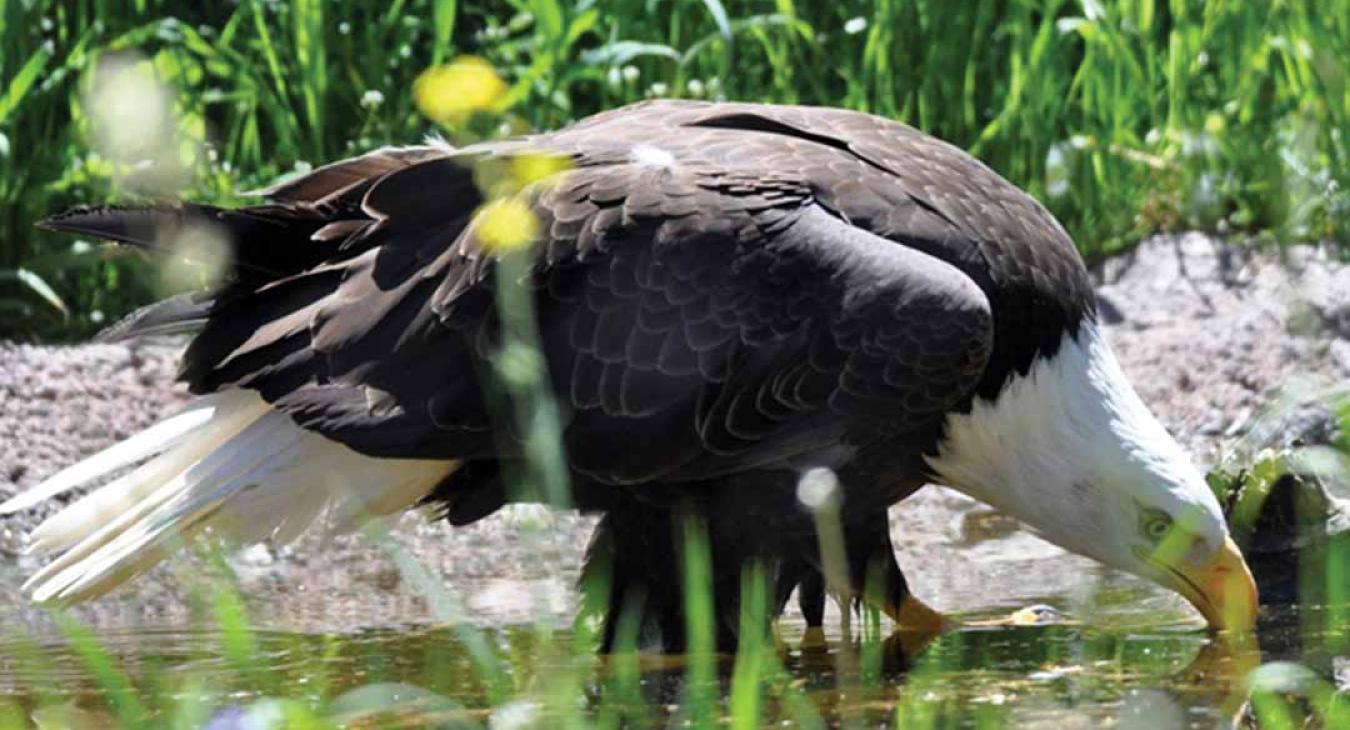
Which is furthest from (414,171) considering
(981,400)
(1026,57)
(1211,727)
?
(1026,57)

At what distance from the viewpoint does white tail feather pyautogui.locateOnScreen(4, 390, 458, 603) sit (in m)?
4.61

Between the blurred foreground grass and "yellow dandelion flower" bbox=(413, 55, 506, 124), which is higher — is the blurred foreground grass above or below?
above

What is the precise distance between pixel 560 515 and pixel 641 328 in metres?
1.26

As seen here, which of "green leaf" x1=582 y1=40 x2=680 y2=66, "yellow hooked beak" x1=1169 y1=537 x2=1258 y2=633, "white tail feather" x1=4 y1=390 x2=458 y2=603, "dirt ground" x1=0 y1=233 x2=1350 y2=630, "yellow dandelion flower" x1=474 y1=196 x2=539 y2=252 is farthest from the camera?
"green leaf" x1=582 y1=40 x2=680 y2=66

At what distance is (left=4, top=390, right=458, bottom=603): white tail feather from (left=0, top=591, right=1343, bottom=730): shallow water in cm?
18

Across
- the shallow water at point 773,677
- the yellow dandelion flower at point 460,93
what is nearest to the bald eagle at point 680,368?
the shallow water at point 773,677

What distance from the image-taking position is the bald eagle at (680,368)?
4.33 m

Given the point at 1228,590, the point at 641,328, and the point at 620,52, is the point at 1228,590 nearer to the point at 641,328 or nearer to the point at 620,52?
the point at 641,328

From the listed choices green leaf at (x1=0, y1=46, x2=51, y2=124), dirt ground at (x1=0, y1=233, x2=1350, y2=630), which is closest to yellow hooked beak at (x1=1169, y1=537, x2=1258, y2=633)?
dirt ground at (x1=0, y1=233, x2=1350, y2=630)

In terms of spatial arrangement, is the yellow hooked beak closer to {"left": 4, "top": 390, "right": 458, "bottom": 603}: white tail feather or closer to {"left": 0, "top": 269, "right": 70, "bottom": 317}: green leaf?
{"left": 4, "top": 390, "right": 458, "bottom": 603}: white tail feather

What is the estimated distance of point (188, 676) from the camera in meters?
4.34

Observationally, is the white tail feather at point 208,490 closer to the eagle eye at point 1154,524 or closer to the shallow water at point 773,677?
the shallow water at point 773,677

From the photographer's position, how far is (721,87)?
276 inches

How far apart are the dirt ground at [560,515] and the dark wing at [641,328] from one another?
18.6 inches
